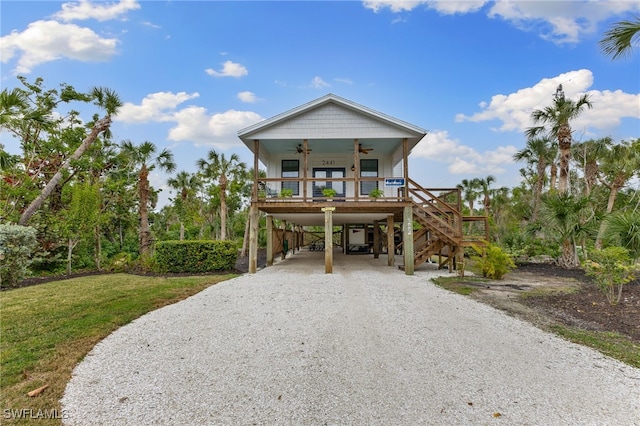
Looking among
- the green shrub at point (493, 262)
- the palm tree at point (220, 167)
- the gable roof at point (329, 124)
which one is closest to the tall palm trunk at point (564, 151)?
the green shrub at point (493, 262)

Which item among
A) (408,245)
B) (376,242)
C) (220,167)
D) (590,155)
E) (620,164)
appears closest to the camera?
(408,245)

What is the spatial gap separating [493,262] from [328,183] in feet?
25.5

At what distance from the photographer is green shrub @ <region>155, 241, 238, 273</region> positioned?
12.6 m

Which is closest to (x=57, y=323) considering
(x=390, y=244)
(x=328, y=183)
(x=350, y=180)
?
(x=350, y=180)

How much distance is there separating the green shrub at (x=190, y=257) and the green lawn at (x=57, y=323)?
2.01m

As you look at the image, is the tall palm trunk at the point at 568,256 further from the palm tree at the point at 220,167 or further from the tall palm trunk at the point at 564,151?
the palm tree at the point at 220,167

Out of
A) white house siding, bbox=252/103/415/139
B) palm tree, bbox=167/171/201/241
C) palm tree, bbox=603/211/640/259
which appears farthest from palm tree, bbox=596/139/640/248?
palm tree, bbox=167/171/201/241

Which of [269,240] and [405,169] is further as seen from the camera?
[269,240]

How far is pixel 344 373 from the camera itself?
12.0ft

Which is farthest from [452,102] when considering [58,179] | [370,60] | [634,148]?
[58,179]

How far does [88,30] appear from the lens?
11.7 meters

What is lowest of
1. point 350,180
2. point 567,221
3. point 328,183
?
point 567,221

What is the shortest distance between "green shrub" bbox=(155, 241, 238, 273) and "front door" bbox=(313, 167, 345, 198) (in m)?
5.18

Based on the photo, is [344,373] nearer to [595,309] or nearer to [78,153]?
[595,309]
